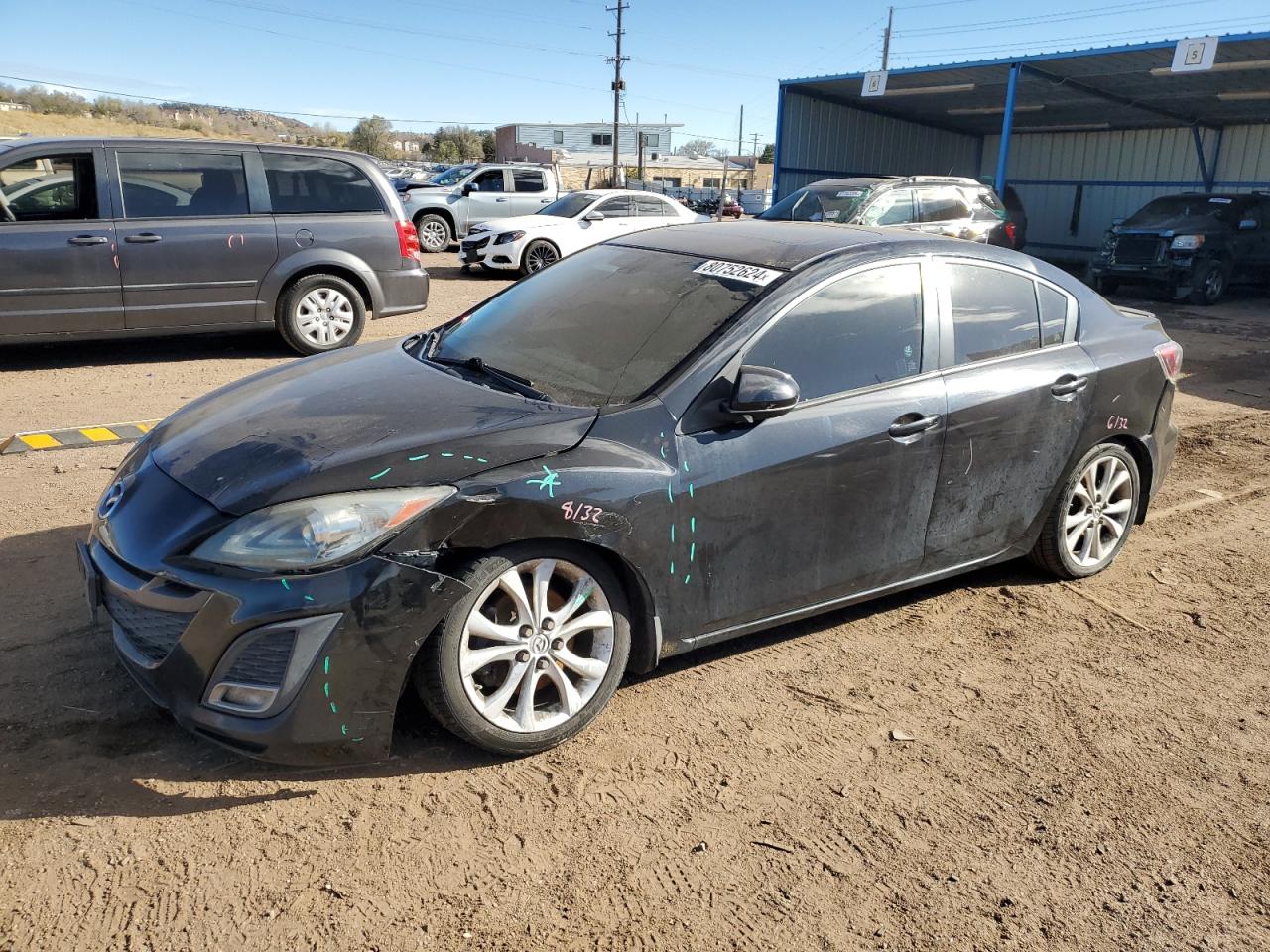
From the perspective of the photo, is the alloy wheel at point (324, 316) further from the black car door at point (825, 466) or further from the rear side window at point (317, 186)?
the black car door at point (825, 466)

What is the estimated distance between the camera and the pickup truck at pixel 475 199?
67.2 ft

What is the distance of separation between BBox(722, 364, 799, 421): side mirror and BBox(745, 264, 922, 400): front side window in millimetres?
155

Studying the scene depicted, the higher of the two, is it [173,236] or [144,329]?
[173,236]

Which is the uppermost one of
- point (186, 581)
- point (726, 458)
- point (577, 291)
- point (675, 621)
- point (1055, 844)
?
point (577, 291)

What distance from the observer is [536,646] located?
119 inches

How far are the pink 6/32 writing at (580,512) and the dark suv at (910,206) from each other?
36.4ft

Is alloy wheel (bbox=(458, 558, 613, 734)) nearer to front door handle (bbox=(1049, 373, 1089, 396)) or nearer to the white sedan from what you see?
front door handle (bbox=(1049, 373, 1089, 396))

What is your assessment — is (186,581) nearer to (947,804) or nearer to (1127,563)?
(947,804)

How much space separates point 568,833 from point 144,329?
279 inches

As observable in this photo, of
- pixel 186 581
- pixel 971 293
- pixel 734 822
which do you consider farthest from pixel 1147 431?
pixel 186 581

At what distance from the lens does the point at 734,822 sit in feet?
9.33

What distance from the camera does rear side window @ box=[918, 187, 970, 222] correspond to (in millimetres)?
14414

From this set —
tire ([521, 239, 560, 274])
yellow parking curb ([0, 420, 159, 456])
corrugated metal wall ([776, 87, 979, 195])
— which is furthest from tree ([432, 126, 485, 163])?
yellow parking curb ([0, 420, 159, 456])

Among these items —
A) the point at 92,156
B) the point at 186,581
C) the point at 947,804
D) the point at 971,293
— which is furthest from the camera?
the point at 92,156
